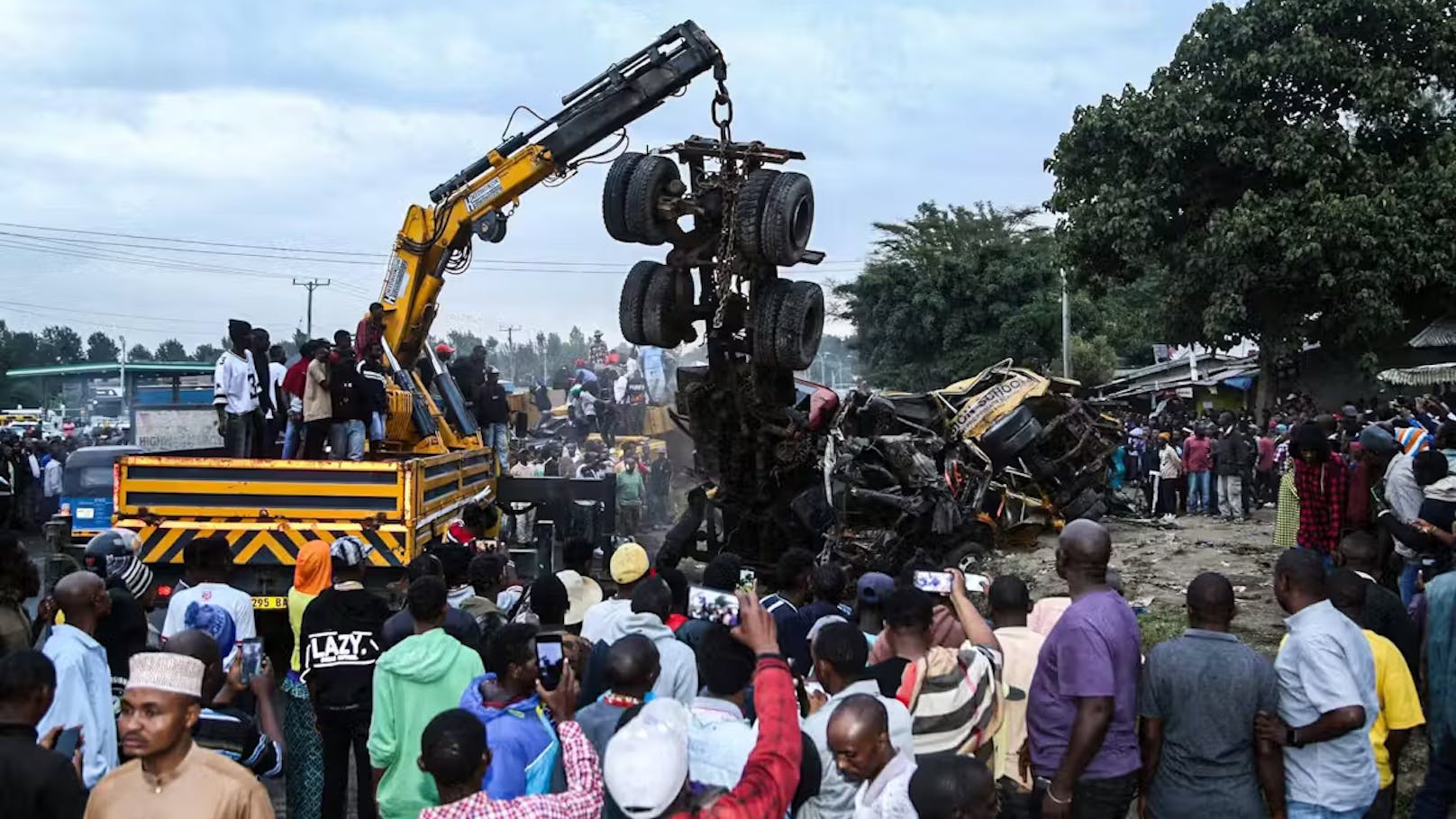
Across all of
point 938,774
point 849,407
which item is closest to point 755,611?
point 938,774

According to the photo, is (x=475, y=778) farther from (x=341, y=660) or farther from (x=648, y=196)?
(x=648, y=196)

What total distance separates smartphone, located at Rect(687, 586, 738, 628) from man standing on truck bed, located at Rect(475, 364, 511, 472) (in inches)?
412

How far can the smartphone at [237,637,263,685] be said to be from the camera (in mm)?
5039

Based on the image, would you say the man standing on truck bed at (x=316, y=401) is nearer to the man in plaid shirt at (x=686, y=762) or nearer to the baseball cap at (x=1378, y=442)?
the man in plaid shirt at (x=686, y=762)

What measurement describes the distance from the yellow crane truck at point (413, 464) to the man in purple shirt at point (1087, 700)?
565cm

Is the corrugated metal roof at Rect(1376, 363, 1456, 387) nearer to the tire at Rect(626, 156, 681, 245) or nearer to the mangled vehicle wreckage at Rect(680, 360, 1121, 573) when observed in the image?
the mangled vehicle wreckage at Rect(680, 360, 1121, 573)

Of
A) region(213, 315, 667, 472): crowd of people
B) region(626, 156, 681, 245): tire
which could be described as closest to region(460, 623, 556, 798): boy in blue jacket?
region(213, 315, 667, 472): crowd of people

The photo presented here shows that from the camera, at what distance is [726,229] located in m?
10.4

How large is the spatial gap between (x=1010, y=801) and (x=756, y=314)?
6.58 meters

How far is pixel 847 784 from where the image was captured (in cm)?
344

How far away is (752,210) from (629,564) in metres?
5.23

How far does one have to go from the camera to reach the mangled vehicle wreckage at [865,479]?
1150 centimetres

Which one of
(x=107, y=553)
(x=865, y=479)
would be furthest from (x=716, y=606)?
(x=865, y=479)

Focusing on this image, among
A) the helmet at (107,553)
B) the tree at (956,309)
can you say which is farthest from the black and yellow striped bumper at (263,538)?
the tree at (956,309)
